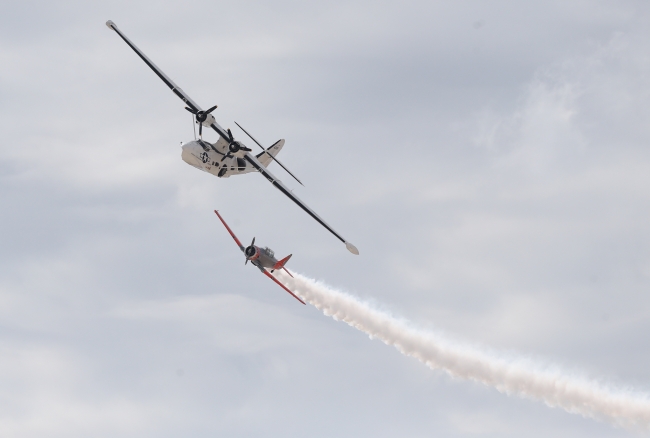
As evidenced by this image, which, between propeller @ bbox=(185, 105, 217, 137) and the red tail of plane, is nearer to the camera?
propeller @ bbox=(185, 105, 217, 137)

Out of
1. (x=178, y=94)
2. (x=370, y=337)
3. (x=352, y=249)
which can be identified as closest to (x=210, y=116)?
(x=178, y=94)

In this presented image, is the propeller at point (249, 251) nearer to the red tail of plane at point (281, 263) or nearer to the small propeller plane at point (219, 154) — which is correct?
the red tail of plane at point (281, 263)

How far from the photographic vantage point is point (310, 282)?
132 meters

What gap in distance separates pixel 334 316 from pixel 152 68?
43.6 m

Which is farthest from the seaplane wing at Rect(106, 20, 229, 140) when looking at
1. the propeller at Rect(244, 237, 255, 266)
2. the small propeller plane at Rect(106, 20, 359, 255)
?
the propeller at Rect(244, 237, 255, 266)

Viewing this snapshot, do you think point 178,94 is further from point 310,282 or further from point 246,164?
point 310,282

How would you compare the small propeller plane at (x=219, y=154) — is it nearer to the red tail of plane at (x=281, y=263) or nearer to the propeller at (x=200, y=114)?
the propeller at (x=200, y=114)

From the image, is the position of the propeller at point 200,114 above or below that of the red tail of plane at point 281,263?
above

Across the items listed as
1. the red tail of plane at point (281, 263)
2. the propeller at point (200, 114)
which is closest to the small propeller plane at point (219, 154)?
the propeller at point (200, 114)

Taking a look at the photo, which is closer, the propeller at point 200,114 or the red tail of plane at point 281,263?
the propeller at point 200,114

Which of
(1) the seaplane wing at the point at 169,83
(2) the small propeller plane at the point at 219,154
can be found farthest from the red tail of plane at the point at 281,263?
(1) the seaplane wing at the point at 169,83

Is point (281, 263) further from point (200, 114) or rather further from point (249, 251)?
point (200, 114)

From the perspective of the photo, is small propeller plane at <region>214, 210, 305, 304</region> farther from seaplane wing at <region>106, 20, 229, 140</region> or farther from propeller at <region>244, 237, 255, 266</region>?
seaplane wing at <region>106, 20, 229, 140</region>

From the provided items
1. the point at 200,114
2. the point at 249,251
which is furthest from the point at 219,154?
the point at 249,251
